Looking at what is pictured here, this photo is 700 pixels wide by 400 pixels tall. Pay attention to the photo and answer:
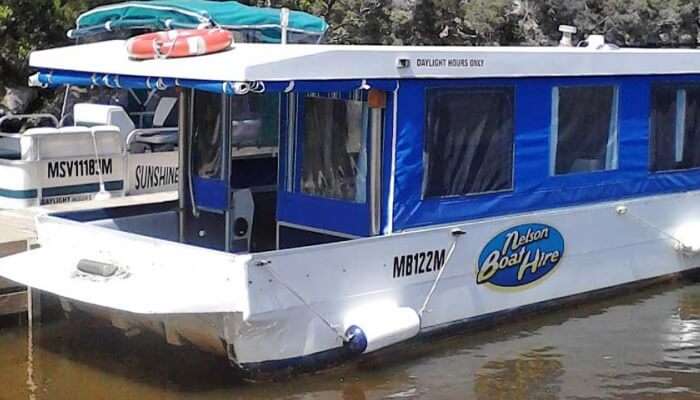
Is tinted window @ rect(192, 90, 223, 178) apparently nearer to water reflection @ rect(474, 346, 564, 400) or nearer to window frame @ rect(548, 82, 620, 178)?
water reflection @ rect(474, 346, 564, 400)

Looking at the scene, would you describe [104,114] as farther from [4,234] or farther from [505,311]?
[505,311]

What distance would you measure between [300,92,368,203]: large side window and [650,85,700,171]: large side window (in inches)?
136

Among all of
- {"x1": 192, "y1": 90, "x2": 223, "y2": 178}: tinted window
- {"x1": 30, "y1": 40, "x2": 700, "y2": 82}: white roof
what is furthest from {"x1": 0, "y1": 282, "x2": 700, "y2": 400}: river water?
{"x1": 30, "y1": 40, "x2": 700, "y2": 82}: white roof

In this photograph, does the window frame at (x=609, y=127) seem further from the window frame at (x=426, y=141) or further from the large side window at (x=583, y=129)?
the window frame at (x=426, y=141)

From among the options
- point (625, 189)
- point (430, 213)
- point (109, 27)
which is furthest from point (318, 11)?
point (430, 213)

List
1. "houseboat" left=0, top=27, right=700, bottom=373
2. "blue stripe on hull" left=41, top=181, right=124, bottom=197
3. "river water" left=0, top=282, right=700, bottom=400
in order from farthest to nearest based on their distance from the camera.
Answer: "blue stripe on hull" left=41, top=181, right=124, bottom=197, "river water" left=0, top=282, right=700, bottom=400, "houseboat" left=0, top=27, right=700, bottom=373

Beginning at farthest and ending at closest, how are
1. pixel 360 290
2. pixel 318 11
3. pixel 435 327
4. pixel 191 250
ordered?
pixel 318 11 < pixel 435 327 < pixel 360 290 < pixel 191 250

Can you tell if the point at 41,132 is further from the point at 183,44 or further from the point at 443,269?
the point at 443,269

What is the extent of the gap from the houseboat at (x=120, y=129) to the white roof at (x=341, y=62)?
0.14 metres

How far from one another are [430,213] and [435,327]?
884 millimetres

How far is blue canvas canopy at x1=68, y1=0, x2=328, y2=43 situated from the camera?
44.4 ft

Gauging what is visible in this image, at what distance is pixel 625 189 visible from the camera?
1027cm

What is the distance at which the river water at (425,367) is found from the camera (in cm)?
793

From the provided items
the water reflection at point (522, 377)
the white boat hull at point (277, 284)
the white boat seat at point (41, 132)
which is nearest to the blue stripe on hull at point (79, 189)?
the white boat seat at point (41, 132)
